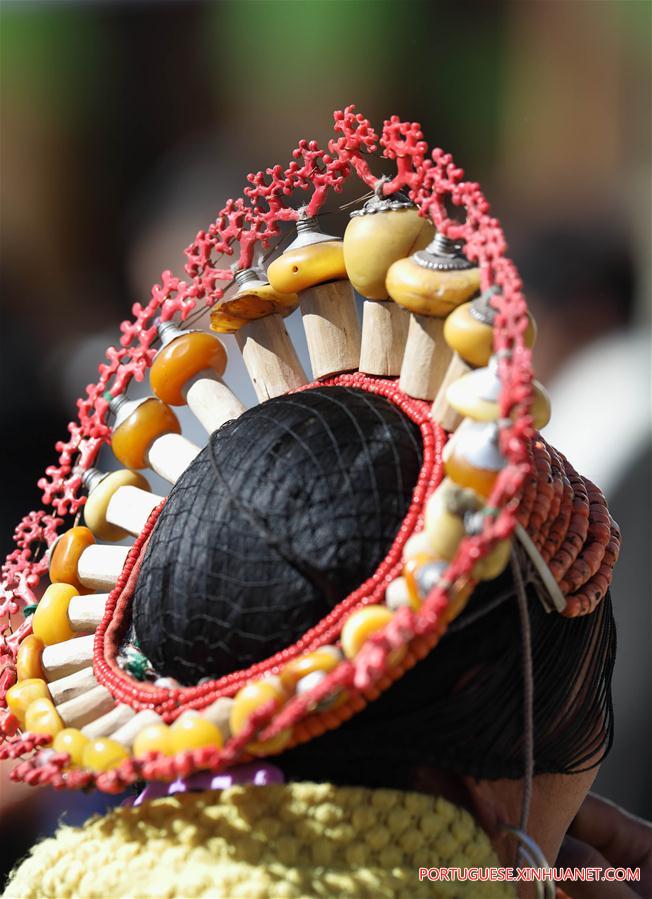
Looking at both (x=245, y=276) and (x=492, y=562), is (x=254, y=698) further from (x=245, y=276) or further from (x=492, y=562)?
(x=245, y=276)

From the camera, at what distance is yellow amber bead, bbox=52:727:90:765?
→ 37.1 inches

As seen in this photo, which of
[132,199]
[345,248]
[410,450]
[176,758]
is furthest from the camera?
[132,199]

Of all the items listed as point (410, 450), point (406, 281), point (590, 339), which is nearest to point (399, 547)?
Result: point (410, 450)

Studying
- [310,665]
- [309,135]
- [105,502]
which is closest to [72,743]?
[310,665]

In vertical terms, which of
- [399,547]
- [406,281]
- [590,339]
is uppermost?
[406,281]

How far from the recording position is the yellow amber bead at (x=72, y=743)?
3.09 feet

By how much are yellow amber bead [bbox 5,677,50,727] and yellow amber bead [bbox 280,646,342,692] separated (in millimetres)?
327

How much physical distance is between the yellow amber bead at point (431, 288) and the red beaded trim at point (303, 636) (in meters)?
0.11

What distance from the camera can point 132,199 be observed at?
330cm

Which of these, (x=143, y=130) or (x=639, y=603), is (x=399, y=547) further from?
(x=143, y=130)

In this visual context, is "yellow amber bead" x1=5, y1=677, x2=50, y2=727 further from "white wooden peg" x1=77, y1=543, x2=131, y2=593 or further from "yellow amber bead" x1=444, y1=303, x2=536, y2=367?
"yellow amber bead" x1=444, y1=303, x2=536, y2=367

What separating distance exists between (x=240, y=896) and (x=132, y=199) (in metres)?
2.79

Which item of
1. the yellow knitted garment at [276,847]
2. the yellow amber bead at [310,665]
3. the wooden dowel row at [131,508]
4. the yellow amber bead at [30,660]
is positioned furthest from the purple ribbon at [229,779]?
the wooden dowel row at [131,508]

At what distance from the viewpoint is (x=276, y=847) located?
0.91m
